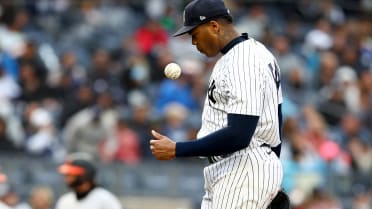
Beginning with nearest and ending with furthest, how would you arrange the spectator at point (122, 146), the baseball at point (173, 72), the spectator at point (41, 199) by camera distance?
1. the baseball at point (173, 72)
2. the spectator at point (41, 199)
3. the spectator at point (122, 146)

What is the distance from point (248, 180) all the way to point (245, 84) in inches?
20.8

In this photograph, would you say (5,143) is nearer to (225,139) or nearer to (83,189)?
(83,189)

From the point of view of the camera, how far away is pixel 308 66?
17891 millimetres

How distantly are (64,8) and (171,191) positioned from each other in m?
5.39

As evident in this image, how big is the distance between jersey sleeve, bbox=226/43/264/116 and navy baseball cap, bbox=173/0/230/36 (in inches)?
9.5

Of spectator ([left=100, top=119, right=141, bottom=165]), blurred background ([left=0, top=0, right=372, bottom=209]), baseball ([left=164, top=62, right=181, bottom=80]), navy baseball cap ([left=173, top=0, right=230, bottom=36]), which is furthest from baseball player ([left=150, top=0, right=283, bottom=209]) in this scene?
spectator ([left=100, top=119, right=141, bottom=165])

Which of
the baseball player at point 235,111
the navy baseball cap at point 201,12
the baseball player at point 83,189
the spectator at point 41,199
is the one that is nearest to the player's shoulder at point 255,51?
the baseball player at point 235,111

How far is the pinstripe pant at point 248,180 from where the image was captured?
6.44 metres

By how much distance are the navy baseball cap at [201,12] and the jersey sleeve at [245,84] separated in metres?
0.24

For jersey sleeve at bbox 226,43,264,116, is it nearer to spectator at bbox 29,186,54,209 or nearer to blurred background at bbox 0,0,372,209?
blurred background at bbox 0,0,372,209

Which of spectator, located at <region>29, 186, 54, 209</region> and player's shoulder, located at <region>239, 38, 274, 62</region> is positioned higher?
player's shoulder, located at <region>239, 38, 274, 62</region>

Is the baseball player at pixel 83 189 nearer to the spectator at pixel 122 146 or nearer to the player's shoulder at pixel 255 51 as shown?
the player's shoulder at pixel 255 51

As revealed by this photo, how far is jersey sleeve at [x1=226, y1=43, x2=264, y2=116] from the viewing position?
628 cm

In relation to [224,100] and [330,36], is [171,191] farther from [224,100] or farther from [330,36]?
[224,100]
